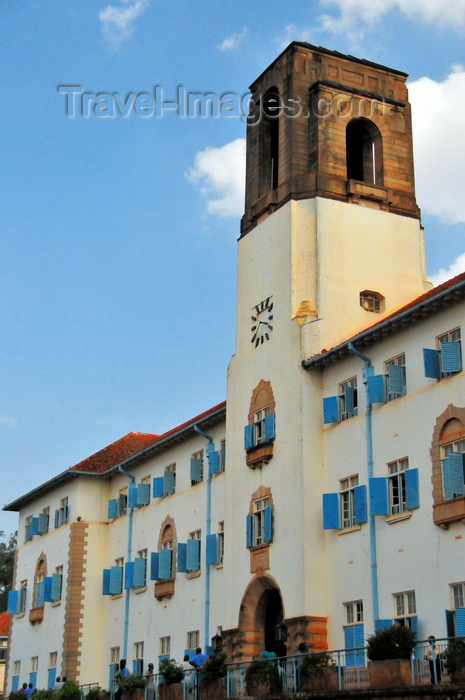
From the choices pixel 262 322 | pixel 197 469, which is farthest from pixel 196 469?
pixel 262 322

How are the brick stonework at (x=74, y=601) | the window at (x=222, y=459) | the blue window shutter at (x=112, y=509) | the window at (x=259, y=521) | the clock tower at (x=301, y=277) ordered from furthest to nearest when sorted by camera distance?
the blue window shutter at (x=112, y=509)
the brick stonework at (x=74, y=601)
the window at (x=222, y=459)
the window at (x=259, y=521)
the clock tower at (x=301, y=277)

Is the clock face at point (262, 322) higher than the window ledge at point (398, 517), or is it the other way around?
the clock face at point (262, 322)

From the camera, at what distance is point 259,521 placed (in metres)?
36.7

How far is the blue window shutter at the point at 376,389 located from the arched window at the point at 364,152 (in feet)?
33.4

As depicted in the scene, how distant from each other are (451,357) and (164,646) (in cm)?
2056

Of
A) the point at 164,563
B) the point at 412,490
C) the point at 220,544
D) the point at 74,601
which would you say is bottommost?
the point at 74,601

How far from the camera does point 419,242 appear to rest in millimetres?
39844

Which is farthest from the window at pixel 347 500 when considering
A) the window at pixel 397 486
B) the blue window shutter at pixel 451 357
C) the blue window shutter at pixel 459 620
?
the blue window shutter at pixel 459 620

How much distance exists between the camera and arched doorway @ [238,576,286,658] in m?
35.8

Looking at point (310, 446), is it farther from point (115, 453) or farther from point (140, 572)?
point (115, 453)

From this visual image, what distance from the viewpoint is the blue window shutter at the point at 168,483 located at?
4594cm

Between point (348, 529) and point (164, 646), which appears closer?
point (348, 529)

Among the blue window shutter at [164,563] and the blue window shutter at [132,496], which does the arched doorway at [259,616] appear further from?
the blue window shutter at [132,496]

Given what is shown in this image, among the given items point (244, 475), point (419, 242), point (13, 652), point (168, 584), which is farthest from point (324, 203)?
point (13, 652)
